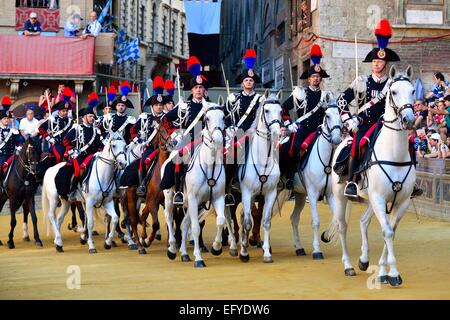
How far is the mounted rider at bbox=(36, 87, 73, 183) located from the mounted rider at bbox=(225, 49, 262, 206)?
521 cm

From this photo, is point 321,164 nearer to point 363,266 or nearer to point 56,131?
point 363,266

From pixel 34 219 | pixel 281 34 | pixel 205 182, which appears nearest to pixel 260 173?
pixel 205 182

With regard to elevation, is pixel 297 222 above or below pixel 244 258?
above

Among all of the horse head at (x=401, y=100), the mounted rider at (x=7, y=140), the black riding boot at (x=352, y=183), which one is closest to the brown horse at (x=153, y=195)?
the mounted rider at (x=7, y=140)

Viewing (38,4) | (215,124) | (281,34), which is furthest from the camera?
(281,34)

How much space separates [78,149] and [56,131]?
147cm

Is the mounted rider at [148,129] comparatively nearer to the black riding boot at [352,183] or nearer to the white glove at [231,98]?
the white glove at [231,98]

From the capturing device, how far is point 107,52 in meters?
37.3

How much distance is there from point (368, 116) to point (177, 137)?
3.63 meters

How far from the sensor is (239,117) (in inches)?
615

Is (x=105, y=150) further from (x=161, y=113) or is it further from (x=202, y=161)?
(x=202, y=161)

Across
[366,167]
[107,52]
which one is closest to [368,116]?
[366,167]

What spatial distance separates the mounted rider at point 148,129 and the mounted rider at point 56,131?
1935 millimetres

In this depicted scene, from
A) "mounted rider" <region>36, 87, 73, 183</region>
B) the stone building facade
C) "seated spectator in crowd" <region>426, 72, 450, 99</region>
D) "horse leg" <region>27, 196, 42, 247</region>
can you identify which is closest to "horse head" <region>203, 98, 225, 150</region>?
"horse leg" <region>27, 196, 42, 247</region>
